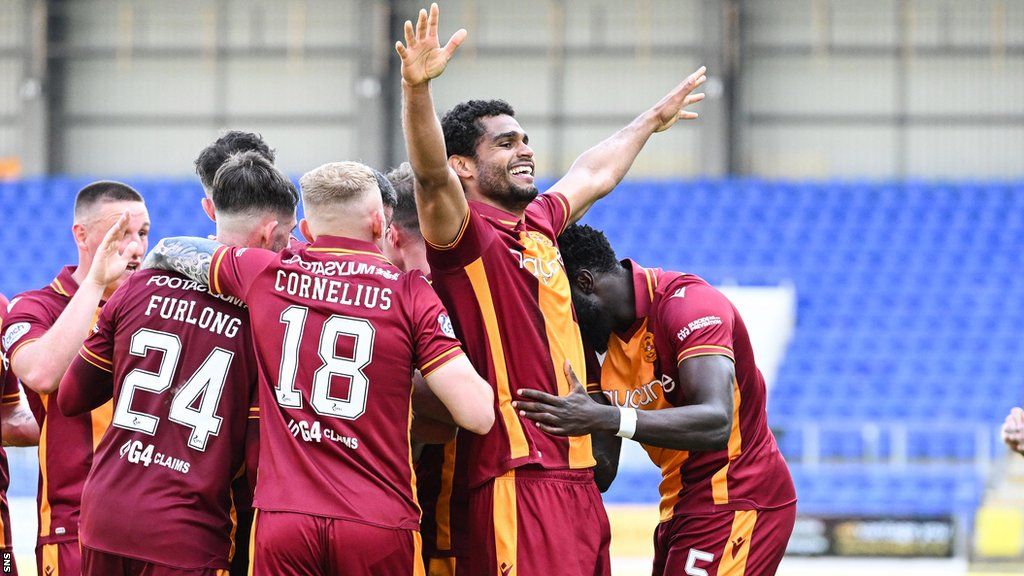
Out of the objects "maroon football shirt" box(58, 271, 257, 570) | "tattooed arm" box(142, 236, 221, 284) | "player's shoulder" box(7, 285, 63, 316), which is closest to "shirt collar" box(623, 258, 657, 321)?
"maroon football shirt" box(58, 271, 257, 570)

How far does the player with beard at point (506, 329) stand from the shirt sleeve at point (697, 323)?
45cm

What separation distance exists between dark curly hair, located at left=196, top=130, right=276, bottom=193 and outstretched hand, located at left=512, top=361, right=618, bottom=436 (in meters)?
1.58

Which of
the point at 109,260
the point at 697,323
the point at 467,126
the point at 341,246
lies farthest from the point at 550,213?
the point at 109,260

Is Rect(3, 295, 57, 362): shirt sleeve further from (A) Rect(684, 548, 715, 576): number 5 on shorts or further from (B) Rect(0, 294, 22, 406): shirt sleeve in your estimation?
(A) Rect(684, 548, 715, 576): number 5 on shorts

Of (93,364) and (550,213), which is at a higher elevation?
(550,213)

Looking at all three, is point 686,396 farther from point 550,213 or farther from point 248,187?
point 248,187

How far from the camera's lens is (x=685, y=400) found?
18.3ft

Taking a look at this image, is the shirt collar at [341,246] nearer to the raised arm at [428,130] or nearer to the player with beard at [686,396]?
the raised arm at [428,130]

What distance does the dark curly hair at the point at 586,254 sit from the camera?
5.60 meters

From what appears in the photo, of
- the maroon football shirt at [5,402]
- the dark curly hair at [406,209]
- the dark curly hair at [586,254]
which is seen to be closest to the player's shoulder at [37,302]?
the maroon football shirt at [5,402]

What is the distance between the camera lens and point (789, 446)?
1753 centimetres

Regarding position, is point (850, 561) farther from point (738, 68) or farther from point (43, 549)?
point (738, 68)

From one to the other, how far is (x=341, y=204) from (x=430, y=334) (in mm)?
617

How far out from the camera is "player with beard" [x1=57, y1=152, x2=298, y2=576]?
4684 mm
